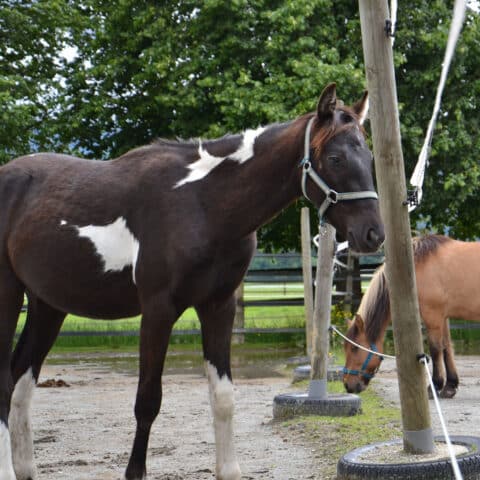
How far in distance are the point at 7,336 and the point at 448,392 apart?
224 inches

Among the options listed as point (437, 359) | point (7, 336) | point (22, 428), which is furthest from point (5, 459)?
point (437, 359)

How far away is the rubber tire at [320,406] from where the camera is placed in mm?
7188

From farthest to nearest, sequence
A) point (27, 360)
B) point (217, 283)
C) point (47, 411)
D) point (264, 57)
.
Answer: point (264, 57)
point (47, 411)
point (27, 360)
point (217, 283)

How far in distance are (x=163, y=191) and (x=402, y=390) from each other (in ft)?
5.10

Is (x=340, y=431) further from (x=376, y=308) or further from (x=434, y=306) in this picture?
(x=434, y=306)

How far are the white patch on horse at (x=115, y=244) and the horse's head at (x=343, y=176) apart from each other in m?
0.97

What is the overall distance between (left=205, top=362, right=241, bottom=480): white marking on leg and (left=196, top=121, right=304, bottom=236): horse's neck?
0.80 metres

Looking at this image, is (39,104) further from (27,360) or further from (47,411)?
(27,360)

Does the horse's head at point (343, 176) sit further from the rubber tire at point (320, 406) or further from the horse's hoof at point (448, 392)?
the horse's hoof at point (448, 392)

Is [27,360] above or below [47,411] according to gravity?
above

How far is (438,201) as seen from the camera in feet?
55.5

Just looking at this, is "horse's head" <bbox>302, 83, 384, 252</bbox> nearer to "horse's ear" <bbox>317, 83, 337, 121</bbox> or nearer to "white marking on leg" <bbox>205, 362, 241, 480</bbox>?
"horse's ear" <bbox>317, 83, 337, 121</bbox>

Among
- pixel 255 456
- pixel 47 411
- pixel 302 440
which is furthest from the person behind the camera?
pixel 47 411

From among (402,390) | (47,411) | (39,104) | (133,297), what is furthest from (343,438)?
(39,104)
